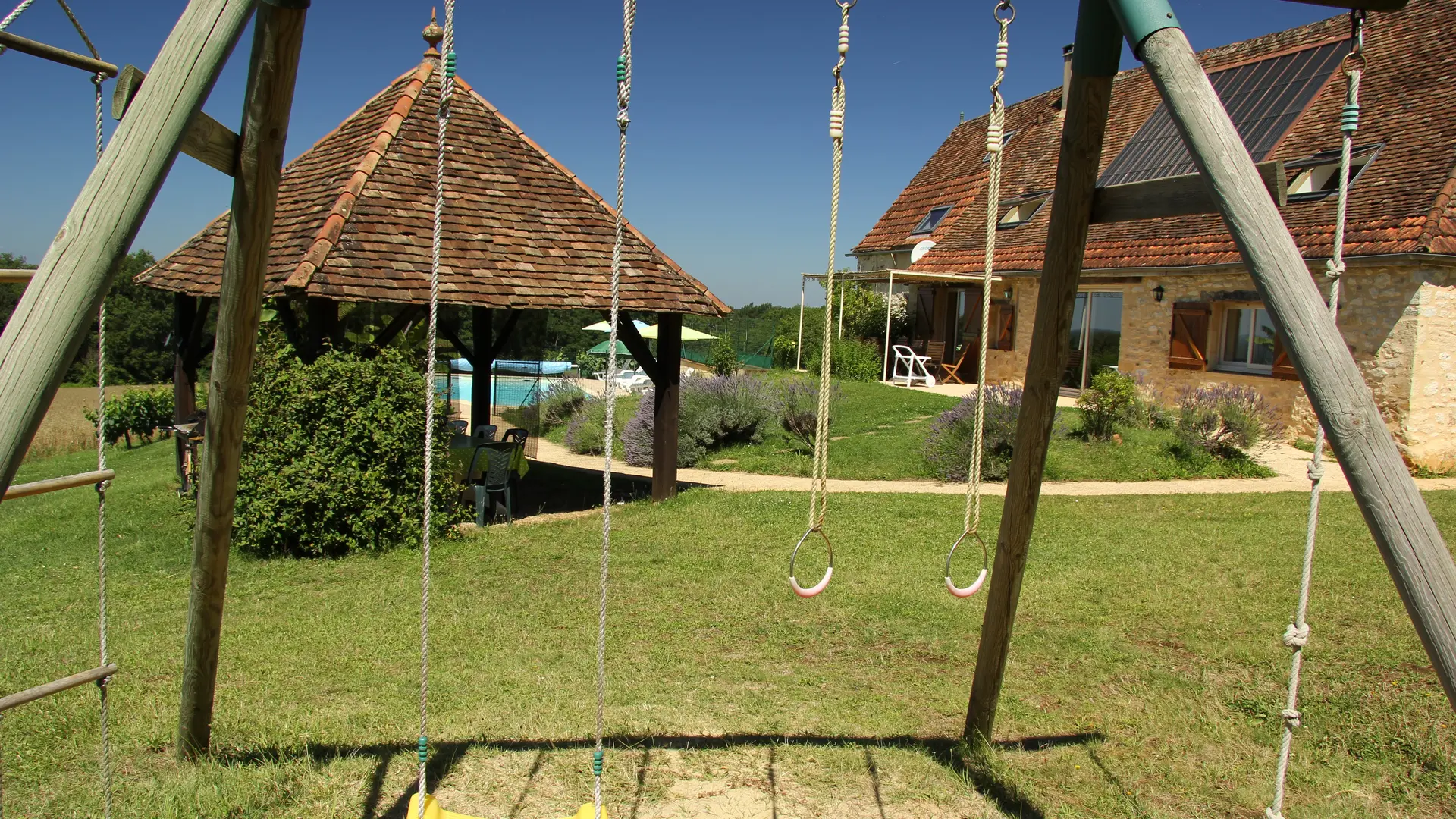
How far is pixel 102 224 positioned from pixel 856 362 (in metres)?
21.1

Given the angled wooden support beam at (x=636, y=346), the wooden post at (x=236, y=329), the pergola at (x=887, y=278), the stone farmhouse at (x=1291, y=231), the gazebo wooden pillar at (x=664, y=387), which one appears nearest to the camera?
the wooden post at (x=236, y=329)

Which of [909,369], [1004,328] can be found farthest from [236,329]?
[909,369]

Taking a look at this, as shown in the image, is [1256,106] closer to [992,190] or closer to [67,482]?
[992,190]

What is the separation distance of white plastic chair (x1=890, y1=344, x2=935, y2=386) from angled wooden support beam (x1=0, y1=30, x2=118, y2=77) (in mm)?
19000

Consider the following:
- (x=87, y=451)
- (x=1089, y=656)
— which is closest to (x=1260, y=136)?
(x=1089, y=656)

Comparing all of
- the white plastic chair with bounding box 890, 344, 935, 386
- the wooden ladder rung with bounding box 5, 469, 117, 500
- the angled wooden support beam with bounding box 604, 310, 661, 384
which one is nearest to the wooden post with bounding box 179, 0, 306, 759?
the wooden ladder rung with bounding box 5, 469, 117, 500

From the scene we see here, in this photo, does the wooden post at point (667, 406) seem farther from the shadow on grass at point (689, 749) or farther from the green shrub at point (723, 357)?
the green shrub at point (723, 357)

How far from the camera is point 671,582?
7.64 meters

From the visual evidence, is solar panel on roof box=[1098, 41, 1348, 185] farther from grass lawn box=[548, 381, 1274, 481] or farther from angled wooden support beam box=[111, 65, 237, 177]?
angled wooden support beam box=[111, 65, 237, 177]

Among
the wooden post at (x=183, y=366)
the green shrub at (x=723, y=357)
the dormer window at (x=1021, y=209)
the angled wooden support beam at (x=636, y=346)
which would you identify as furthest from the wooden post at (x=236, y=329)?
the green shrub at (x=723, y=357)

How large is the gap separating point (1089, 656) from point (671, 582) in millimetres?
3266

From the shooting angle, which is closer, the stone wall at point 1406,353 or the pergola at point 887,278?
the stone wall at point 1406,353

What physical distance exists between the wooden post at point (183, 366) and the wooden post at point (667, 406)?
5.57m

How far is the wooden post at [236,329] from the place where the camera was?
3.08 metres
